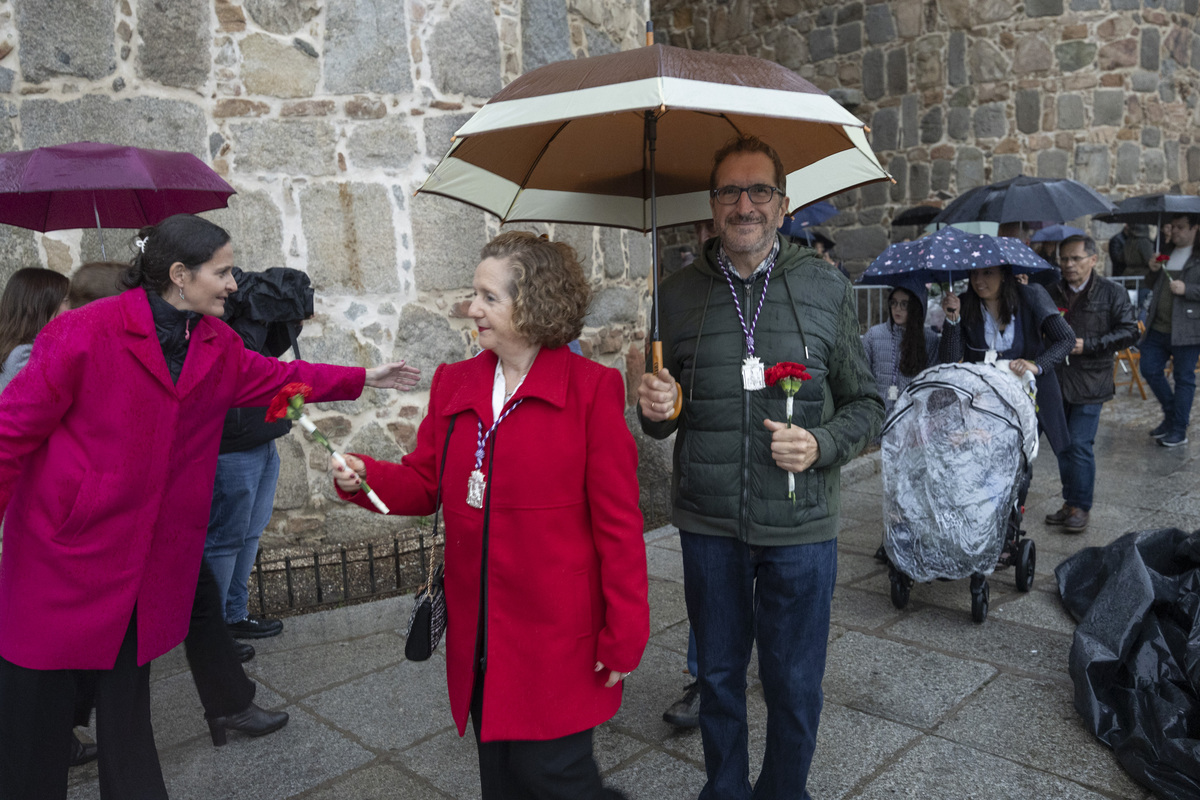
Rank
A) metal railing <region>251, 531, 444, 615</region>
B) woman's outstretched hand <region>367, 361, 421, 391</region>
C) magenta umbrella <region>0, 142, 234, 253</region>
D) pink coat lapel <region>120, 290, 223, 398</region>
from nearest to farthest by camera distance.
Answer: pink coat lapel <region>120, 290, 223, 398</region>
woman's outstretched hand <region>367, 361, 421, 391</region>
magenta umbrella <region>0, 142, 234, 253</region>
metal railing <region>251, 531, 444, 615</region>

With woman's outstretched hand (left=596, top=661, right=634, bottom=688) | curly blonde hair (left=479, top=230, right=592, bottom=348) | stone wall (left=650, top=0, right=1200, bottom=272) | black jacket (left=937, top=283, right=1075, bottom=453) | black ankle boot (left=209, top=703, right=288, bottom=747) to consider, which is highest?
stone wall (left=650, top=0, right=1200, bottom=272)

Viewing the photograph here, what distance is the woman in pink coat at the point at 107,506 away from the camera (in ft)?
7.84

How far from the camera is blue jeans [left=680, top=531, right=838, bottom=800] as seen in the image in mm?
2430

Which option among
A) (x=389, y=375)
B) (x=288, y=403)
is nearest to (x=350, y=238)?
(x=389, y=375)

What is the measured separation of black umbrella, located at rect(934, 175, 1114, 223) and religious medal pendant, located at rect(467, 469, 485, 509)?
220 inches

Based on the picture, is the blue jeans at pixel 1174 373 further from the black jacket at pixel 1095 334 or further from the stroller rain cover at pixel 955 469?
the stroller rain cover at pixel 955 469

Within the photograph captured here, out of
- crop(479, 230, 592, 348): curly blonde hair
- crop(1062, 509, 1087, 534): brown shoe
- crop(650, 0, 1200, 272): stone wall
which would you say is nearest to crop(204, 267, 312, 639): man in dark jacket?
crop(479, 230, 592, 348): curly blonde hair

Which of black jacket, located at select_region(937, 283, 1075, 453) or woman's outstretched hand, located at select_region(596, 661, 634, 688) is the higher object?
black jacket, located at select_region(937, 283, 1075, 453)

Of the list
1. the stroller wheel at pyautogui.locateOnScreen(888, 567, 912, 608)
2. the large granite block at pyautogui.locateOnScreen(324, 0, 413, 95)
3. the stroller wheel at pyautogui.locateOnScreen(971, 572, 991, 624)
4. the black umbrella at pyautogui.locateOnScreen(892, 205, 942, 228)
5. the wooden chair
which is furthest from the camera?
the black umbrella at pyautogui.locateOnScreen(892, 205, 942, 228)

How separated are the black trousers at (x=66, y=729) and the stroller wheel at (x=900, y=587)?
10.6 feet

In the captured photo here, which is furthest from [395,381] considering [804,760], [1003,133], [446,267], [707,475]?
[1003,133]

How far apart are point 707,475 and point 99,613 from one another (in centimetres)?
173

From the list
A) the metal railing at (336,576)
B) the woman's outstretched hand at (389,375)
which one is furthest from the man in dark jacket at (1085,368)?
the woman's outstretched hand at (389,375)

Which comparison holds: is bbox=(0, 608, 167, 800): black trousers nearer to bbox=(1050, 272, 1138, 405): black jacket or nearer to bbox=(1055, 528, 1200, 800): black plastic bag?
bbox=(1055, 528, 1200, 800): black plastic bag
